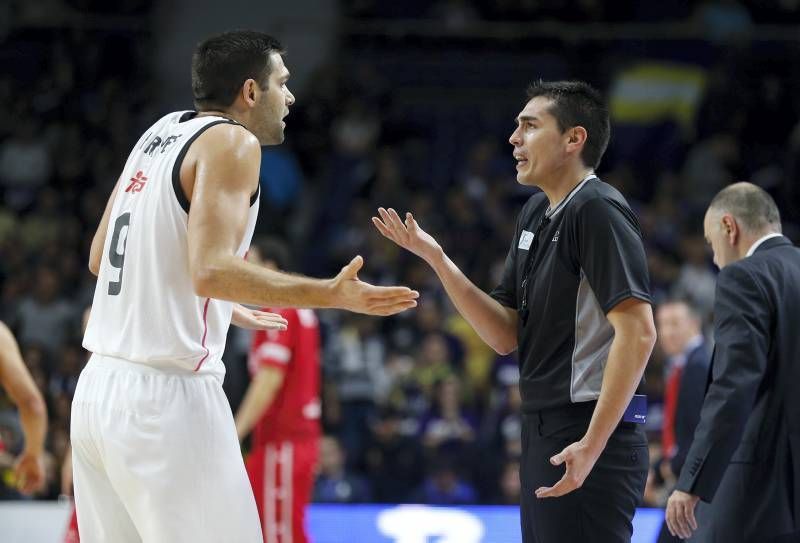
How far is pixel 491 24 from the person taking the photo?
16.0 meters

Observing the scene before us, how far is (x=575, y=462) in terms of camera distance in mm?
4031

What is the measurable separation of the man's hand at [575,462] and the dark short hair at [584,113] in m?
Answer: 1.16

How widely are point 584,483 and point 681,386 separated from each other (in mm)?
2350

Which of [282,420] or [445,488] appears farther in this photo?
[445,488]

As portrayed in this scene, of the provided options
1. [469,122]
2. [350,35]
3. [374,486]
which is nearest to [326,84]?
[350,35]

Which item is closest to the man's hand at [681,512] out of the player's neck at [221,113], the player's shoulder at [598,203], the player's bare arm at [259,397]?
the player's shoulder at [598,203]

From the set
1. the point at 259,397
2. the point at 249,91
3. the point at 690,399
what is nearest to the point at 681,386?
the point at 690,399

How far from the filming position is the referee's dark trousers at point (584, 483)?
4195mm

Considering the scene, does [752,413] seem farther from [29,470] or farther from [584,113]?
[29,470]

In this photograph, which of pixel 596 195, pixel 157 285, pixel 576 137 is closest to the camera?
pixel 157 285

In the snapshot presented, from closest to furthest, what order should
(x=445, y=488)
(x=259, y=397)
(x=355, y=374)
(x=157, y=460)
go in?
1. (x=157, y=460)
2. (x=259, y=397)
3. (x=445, y=488)
4. (x=355, y=374)

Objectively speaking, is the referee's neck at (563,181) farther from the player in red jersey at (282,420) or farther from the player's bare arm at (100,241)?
the player in red jersey at (282,420)

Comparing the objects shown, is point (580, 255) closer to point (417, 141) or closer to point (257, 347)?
point (257, 347)

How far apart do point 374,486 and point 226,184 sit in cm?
754
